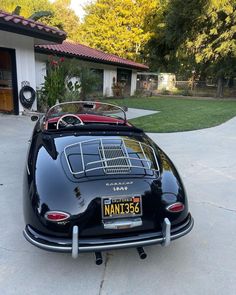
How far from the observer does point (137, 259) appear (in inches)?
92.6

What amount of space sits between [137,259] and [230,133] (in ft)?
20.9

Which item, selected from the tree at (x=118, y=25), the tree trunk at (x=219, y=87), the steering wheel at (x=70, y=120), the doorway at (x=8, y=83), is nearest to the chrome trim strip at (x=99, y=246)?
the steering wheel at (x=70, y=120)

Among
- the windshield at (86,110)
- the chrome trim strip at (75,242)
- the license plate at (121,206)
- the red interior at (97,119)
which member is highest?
the windshield at (86,110)

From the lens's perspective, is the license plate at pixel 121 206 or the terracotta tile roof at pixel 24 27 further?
the terracotta tile roof at pixel 24 27

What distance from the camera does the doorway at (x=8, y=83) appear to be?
8.71 metres

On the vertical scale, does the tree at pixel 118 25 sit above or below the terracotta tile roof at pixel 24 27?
above

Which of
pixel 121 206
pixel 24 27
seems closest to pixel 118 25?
pixel 24 27

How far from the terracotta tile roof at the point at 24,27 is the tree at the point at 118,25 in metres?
17.4

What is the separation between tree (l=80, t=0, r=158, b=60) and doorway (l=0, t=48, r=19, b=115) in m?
16.8

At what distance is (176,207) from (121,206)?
0.48m

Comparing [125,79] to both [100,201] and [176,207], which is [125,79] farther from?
[100,201]

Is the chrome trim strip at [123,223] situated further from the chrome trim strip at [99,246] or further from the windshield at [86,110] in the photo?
the windshield at [86,110]

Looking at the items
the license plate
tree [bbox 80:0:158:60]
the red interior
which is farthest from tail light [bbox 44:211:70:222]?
tree [bbox 80:0:158:60]

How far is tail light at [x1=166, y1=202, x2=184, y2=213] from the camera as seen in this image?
2178 mm
